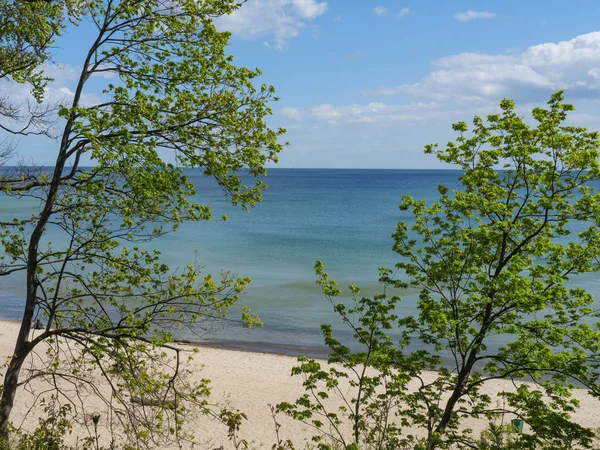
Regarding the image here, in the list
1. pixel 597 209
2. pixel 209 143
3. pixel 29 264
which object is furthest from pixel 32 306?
pixel 597 209

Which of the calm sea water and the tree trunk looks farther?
the calm sea water

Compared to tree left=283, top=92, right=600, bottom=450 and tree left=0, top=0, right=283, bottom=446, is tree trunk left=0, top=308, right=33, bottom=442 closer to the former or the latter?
tree left=0, top=0, right=283, bottom=446

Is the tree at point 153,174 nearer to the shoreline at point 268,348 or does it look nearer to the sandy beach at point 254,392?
the sandy beach at point 254,392

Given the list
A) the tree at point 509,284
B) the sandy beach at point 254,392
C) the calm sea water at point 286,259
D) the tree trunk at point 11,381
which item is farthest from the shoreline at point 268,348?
the tree trunk at point 11,381

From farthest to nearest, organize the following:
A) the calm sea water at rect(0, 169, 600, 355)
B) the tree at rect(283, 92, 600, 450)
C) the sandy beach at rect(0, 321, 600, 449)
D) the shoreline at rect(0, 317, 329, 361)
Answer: the calm sea water at rect(0, 169, 600, 355) → the shoreline at rect(0, 317, 329, 361) → the sandy beach at rect(0, 321, 600, 449) → the tree at rect(283, 92, 600, 450)

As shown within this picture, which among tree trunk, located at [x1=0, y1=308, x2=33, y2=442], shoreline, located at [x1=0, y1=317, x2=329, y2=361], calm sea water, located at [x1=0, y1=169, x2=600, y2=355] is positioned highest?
tree trunk, located at [x1=0, y1=308, x2=33, y2=442]

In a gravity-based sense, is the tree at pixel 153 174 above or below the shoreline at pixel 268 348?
above

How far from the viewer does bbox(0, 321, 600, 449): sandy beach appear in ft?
52.0

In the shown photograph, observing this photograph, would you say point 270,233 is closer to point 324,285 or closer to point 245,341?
point 245,341

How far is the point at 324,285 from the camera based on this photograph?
32.8ft

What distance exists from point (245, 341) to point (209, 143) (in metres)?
18.9

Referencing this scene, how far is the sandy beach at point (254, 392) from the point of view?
52.0 ft

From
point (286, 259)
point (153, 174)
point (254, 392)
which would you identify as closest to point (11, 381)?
point (153, 174)

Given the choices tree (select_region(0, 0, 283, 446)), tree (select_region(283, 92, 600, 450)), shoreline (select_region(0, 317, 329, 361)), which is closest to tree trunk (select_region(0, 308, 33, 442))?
tree (select_region(0, 0, 283, 446))
